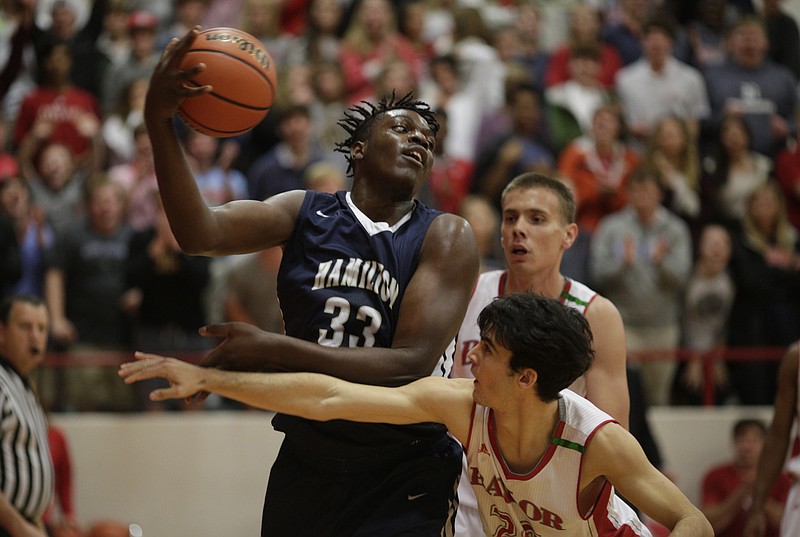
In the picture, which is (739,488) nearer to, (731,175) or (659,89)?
(731,175)

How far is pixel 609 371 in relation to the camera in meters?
4.38

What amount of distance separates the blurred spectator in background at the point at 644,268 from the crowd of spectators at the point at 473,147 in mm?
16

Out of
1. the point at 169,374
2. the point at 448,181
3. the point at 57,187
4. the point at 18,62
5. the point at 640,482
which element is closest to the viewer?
the point at 169,374

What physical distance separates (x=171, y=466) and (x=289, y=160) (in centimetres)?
269

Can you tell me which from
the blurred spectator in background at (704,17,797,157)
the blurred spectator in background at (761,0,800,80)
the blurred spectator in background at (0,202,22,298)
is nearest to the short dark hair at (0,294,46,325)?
the blurred spectator in background at (0,202,22,298)

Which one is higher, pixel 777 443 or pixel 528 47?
pixel 528 47

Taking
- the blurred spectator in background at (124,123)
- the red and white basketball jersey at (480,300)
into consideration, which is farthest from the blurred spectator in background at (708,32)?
the red and white basketball jersey at (480,300)

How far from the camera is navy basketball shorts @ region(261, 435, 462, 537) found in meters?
3.79

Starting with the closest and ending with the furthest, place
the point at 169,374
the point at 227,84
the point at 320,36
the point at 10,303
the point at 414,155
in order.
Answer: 1. the point at 169,374
2. the point at 227,84
3. the point at 414,155
4. the point at 10,303
5. the point at 320,36

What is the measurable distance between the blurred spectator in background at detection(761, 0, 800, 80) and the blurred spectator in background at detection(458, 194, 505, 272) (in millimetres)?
4672

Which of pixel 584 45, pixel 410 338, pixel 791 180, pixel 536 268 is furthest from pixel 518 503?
pixel 584 45

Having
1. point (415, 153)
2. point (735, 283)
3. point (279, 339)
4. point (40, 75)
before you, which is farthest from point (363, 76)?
point (279, 339)

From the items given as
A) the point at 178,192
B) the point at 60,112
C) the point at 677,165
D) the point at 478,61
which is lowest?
the point at 178,192

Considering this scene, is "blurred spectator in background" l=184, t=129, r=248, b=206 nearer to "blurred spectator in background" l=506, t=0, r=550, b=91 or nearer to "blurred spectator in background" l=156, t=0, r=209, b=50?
"blurred spectator in background" l=156, t=0, r=209, b=50
